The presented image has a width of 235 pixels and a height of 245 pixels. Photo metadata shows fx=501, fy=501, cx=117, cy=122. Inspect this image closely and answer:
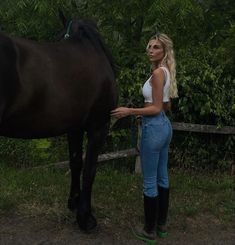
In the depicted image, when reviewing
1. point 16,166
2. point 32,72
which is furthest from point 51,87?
point 16,166

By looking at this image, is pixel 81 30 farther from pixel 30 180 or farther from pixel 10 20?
pixel 10 20

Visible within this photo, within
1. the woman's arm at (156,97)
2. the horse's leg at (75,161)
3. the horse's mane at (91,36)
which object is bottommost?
the horse's leg at (75,161)

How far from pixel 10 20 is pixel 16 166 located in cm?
214

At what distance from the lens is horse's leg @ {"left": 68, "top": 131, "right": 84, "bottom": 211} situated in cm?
473

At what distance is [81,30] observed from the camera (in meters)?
4.49

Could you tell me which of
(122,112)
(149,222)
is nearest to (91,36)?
(122,112)

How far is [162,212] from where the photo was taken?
14.8 ft

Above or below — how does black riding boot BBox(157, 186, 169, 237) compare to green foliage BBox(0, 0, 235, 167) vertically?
below

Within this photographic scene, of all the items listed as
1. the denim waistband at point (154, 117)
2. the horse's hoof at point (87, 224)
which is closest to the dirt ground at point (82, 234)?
the horse's hoof at point (87, 224)

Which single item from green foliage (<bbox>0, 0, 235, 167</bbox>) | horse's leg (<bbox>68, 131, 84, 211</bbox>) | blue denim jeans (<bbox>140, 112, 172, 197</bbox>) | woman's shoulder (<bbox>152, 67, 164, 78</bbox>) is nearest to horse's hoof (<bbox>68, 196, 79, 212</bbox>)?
horse's leg (<bbox>68, 131, 84, 211</bbox>)

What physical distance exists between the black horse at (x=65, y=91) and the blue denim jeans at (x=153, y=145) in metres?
0.43

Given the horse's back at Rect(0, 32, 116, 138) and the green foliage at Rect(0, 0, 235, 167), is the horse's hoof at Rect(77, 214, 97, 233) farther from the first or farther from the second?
the green foliage at Rect(0, 0, 235, 167)

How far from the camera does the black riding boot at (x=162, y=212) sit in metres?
4.48

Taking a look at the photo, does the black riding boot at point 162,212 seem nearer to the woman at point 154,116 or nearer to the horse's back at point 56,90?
the woman at point 154,116
